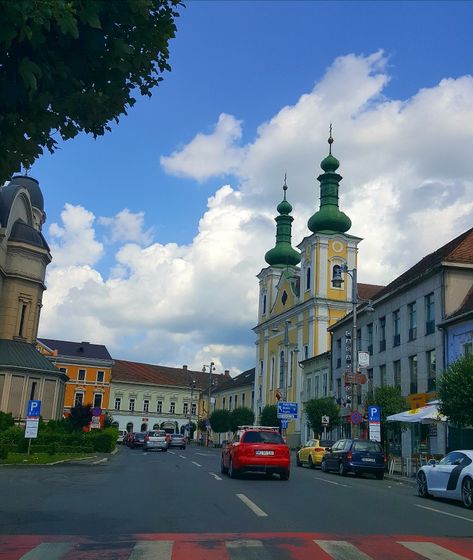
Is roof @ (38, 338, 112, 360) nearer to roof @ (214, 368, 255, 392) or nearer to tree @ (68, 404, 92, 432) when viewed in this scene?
roof @ (214, 368, 255, 392)

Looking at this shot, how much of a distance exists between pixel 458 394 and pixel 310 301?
151 ft

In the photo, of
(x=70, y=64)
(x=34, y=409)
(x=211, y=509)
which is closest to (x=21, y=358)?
(x=34, y=409)

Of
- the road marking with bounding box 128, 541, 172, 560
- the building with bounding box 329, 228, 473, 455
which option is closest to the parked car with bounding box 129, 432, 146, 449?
the building with bounding box 329, 228, 473, 455

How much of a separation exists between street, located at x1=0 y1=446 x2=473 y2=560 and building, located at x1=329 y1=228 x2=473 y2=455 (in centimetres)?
1680

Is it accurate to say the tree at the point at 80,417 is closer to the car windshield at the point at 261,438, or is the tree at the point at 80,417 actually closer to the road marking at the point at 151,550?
the car windshield at the point at 261,438

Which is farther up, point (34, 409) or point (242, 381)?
point (242, 381)

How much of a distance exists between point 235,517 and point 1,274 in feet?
150

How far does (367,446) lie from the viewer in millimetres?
26250

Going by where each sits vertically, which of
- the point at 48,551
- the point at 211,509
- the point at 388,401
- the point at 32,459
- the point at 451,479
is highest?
the point at 388,401

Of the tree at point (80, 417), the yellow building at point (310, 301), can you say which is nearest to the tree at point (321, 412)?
the tree at point (80, 417)

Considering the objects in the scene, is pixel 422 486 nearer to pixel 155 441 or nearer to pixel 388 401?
pixel 388 401

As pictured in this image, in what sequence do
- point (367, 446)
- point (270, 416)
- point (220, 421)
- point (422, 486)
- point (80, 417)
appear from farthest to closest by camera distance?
point (220, 421) → point (270, 416) → point (80, 417) → point (367, 446) → point (422, 486)

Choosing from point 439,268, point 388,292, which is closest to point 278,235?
point 388,292

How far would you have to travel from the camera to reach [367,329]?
4659cm
